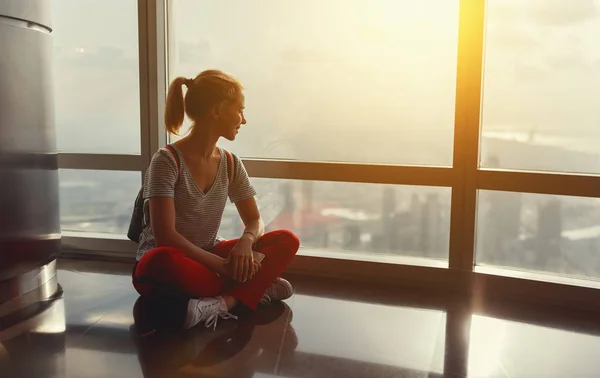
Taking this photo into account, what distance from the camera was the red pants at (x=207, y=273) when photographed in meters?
1.92

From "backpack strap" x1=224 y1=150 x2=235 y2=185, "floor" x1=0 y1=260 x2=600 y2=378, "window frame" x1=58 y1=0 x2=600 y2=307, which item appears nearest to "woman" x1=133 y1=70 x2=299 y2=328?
"backpack strap" x1=224 y1=150 x2=235 y2=185

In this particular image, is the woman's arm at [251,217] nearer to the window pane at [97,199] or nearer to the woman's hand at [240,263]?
the woman's hand at [240,263]

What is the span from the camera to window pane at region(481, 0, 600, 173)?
2.28 meters

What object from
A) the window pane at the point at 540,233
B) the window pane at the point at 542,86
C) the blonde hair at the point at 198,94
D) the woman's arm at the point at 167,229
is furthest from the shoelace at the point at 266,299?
the window pane at the point at 542,86

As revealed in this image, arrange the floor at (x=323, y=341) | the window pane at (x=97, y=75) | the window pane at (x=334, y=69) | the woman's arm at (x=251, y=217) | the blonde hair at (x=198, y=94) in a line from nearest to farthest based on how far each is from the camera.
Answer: the floor at (x=323, y=341), the blonde hair at (x=198, y=94), the woman's arm at (x=251, y=217), the window pane at (x=334, y=69), the window pane at (x=97, y=75)

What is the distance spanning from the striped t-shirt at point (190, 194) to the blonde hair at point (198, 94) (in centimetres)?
14

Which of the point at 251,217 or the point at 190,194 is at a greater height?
the point at 190,194

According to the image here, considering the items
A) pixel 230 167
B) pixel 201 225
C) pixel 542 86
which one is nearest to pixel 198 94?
pixel 230 167

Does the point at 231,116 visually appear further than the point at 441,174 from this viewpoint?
No

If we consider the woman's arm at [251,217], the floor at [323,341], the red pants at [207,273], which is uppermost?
the woman's arm at [251,217]

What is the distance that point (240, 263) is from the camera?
2010 millimetres

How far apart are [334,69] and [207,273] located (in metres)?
1.21

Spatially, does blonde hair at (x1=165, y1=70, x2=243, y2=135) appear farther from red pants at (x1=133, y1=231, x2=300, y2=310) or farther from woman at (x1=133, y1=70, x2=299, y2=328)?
red pants at (x1=133, y1=231, x2=300, y2=310)

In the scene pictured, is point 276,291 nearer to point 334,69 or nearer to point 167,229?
point 167,229
